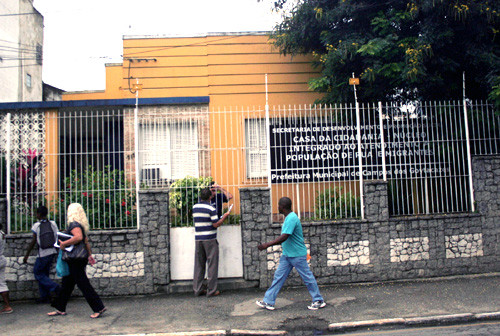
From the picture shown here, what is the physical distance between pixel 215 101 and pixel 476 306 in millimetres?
8229

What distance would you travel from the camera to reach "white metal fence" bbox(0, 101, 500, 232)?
26.3 ft

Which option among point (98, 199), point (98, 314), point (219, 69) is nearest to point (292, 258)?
point (98, 314)

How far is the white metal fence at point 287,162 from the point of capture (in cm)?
802

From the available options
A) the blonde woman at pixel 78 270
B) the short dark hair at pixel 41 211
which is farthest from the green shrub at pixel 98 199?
the blonde woman at pixel 78 270

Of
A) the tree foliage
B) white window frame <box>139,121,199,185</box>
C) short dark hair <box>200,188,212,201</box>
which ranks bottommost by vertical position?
short dark hair <box>200,188,212,201</box>

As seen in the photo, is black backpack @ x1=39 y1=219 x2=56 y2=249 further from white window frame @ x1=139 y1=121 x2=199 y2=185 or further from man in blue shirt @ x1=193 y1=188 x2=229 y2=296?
man in blue shirt @ x1=193 y1=188 x2=229 y2=296

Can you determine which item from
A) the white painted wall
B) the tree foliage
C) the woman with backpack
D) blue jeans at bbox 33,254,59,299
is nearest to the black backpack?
the woman with backpack

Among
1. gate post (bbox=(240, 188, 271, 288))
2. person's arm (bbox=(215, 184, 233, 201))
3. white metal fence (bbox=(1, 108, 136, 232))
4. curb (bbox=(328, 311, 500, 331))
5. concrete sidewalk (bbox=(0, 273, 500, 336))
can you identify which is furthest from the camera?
person's arm (bbox=(215, 184, 233, 201))

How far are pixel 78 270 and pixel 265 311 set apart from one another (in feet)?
9.41

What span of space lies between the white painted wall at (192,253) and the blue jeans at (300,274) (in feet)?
5.07

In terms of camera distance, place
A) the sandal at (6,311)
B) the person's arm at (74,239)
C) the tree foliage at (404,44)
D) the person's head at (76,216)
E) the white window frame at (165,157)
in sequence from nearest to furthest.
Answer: the person's arm at (74,239)
the person's head at (76,216)
the sandal at (6,311)
the white window frame at (165,157)
the tree foliage at (404,44)

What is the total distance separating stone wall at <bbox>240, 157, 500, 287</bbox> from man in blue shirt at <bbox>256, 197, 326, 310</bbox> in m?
1.39

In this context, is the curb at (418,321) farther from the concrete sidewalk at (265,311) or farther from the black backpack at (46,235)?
the black backpack at (46,235)

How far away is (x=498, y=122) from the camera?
8648mm
